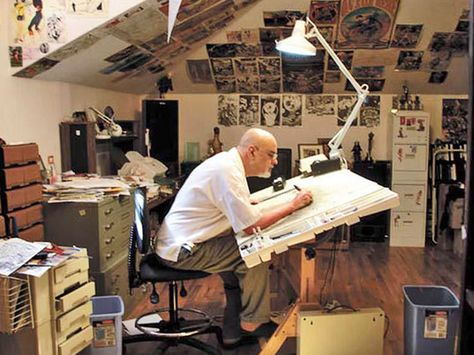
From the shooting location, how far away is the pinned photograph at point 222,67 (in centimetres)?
544

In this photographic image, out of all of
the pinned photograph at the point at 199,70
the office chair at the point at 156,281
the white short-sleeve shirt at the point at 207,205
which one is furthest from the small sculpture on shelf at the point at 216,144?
the white short-sleeve shirt at the point at 207,205

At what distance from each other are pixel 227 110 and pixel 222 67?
0.67 meters

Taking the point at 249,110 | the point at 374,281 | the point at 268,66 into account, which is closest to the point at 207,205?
the point at 374,281

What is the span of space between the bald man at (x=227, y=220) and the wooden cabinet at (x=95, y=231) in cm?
55

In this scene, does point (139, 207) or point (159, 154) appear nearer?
point (139, 207)

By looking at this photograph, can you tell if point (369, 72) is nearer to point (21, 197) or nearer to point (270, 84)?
point (270, 84)

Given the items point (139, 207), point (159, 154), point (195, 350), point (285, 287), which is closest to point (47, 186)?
point (139, 207)

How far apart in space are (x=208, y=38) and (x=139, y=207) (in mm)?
2883

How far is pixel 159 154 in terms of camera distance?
5508mm

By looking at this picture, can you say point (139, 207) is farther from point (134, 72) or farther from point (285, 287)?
point (134, 72)

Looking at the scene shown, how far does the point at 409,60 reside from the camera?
17.3ft

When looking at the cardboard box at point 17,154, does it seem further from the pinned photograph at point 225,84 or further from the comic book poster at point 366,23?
the pinned photograph at point 225,84

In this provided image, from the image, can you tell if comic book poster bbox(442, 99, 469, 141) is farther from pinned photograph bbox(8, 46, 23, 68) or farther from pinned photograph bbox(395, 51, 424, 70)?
pinned photograph bbox(8, 46, 23, 68)

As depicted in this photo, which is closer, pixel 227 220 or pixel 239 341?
pixel 227 220
